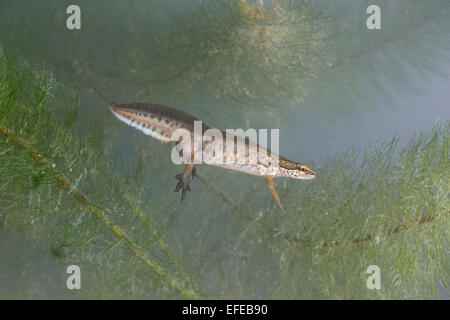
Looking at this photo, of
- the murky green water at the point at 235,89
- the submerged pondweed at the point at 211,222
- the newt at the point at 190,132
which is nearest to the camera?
the submerged pondweed at the point at 211,222

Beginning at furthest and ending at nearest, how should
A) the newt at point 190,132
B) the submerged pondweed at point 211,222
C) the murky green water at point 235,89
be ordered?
the murky green water at point 235,89 < the newt at point 190,132 < the submerged pondweed at point 211,222

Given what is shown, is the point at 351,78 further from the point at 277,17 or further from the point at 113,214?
the point at 113,214

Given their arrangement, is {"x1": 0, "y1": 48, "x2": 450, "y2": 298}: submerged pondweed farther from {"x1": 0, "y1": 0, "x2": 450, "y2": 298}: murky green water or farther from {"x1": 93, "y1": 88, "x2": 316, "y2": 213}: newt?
{"x1": 93, "y1": 88, "x2": 316, "y2": 213}: newt

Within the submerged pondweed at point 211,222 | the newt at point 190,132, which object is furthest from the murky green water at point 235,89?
the newt at point 190,132

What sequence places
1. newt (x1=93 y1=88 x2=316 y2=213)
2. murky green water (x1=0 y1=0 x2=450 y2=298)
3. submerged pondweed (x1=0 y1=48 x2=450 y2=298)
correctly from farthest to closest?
murky green water (x1=0 y1=0 x2=450 y2=298)
newt (x1=93 y1=88 x2=316 y2=213)
submerged pondweed (x1=0 y1=48 x2=450 y2=298)

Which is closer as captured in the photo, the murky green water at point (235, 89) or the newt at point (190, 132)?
the newt at point (190, 132)
